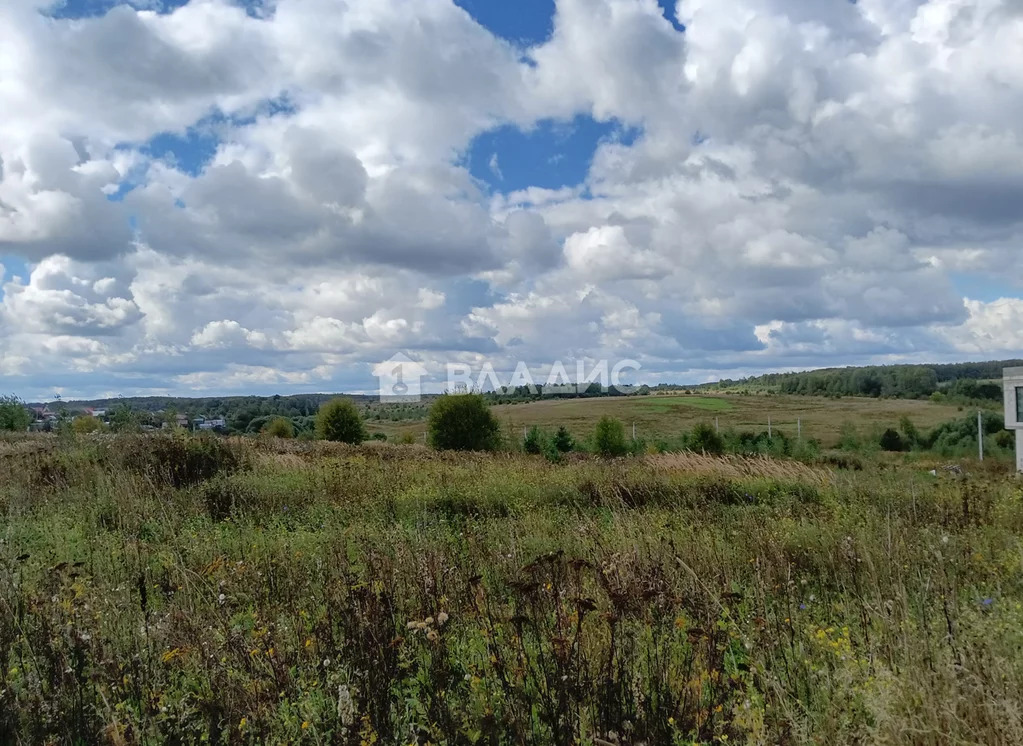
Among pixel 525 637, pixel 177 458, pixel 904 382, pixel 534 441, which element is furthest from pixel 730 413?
pixel 525 637

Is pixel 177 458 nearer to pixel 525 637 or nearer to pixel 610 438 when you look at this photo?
pixel 525 637

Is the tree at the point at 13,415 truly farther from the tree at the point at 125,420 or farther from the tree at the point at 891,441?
the tree at the point at 891,441

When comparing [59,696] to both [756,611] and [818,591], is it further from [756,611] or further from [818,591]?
[818,591]

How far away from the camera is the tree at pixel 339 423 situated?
38.4 meters

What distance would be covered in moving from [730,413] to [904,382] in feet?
86.2

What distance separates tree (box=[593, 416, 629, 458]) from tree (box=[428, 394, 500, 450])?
520 cm

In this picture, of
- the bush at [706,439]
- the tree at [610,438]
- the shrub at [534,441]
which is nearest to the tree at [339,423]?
the shrub at [534,441]

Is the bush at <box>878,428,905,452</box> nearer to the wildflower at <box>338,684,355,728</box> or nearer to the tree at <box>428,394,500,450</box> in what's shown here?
the tree at <box>428,394,500,450</box>

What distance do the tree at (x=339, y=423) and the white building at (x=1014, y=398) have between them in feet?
94.7

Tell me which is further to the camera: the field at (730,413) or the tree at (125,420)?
the field at (730,413)

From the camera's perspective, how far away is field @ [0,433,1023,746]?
242cm

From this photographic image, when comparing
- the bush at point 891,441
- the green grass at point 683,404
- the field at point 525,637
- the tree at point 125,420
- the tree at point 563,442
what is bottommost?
the bush at point 891,441

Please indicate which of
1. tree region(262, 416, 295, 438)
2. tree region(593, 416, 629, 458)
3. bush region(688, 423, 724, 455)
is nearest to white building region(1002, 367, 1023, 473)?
bush region(688, 423, 724, 455)

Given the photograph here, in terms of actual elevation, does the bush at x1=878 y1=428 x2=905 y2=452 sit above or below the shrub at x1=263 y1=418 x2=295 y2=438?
below
